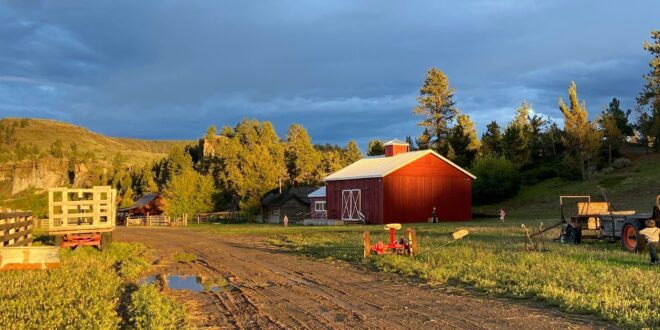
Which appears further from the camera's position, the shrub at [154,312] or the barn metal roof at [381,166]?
the barn metal roof at [381,166]

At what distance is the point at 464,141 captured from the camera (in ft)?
230

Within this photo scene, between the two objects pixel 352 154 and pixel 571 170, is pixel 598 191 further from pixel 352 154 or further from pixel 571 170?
pixel 352 154

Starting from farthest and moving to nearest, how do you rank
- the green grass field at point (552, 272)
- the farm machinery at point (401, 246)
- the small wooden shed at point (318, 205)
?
1. the small wooden shed at point (318, 205)
2. the farm machinery at point (401, 246)
3. the green grass field at point (552, 272)

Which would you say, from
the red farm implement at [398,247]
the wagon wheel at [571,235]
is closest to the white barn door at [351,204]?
the wagon wheel at [571,235]

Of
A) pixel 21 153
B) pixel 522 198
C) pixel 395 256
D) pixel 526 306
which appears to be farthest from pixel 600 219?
pixel 21 153

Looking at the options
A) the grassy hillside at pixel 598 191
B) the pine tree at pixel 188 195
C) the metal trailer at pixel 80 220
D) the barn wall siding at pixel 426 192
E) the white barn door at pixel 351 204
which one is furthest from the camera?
the pine tree at pixel 188 195

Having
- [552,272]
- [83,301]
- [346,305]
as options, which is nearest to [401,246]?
[552,272]

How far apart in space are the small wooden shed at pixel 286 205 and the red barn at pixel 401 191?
34.1ft

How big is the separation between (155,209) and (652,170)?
218 ft

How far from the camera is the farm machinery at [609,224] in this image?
1494 centimetres

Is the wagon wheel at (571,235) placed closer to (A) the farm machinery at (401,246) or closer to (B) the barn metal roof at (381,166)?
(A) the farm machinery at (401,246)

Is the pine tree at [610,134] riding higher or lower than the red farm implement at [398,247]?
higher

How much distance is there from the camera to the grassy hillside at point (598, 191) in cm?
4522

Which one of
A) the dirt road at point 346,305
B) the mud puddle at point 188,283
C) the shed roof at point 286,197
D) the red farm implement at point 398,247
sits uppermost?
the shed roof at point 286,197
